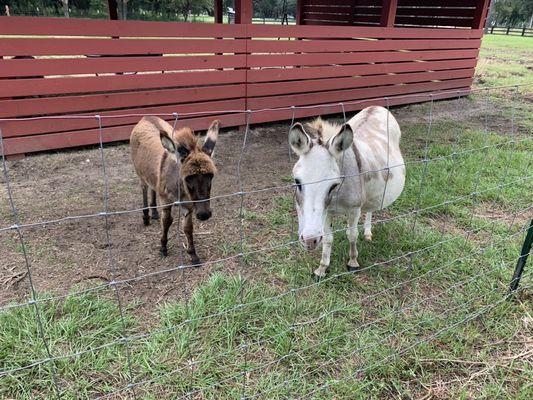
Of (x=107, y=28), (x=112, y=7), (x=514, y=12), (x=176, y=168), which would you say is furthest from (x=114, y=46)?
(x=514, y=12)

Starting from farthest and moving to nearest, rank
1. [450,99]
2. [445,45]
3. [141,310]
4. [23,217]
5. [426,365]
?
[450,99], [445,45], [23,217], [141,310], [426,365]

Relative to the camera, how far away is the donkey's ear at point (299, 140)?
2600mm

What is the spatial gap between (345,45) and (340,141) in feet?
19.2

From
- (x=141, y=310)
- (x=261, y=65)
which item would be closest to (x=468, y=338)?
(x=141, y=310)

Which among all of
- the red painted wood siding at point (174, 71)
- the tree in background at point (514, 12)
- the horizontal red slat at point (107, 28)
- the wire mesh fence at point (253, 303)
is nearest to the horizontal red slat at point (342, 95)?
the red painted wood siding at point (174, 71)

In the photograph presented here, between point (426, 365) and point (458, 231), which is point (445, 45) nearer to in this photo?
point (458, 231)

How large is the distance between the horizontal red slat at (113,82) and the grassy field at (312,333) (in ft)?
10.9

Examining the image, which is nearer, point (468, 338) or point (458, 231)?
point (468, 338)

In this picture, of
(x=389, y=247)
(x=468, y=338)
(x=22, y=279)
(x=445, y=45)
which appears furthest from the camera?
(x=445, y=45)

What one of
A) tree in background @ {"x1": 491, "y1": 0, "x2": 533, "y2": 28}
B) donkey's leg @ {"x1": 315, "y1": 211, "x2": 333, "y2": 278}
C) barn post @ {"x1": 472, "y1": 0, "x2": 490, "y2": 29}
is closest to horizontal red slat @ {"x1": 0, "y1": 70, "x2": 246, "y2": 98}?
donkey's leg @ {"x1": 315, "y1": 211, "x2": 333, "y2": 278}

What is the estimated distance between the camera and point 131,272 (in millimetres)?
3467

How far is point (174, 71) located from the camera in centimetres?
632

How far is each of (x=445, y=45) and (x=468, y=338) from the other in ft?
28.4

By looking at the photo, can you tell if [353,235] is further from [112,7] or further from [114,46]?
[112,7]
